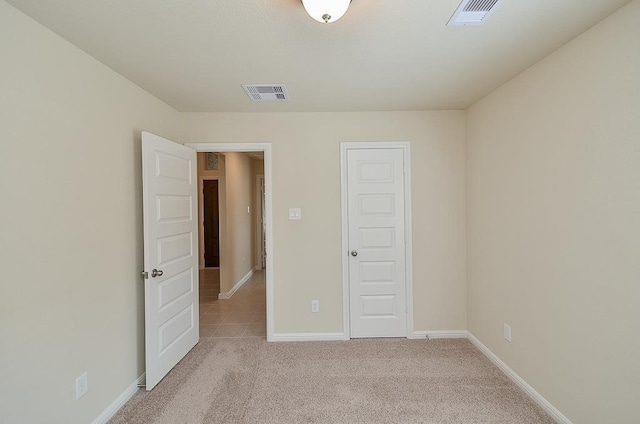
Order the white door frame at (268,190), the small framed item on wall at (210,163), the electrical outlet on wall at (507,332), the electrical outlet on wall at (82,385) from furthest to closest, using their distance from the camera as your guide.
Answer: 1. the small framed item on wall at (210,163)
2. the white door frame at (268,190)
3. the electrical outlet on wall at (507,332)
4. the electrical outlet on wall at (82,385)

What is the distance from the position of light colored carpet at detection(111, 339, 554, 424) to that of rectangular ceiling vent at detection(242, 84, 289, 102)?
2.50 meters

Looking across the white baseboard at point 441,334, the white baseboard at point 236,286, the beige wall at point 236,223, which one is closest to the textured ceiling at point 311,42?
the beige wall at point 236,223

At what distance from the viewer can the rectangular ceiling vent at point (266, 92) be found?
7.89ft

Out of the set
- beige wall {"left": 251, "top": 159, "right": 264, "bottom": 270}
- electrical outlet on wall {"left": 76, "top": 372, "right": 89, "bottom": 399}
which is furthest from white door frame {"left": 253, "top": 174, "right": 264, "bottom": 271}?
electrical outlet on wall {"left": 76, "top": 372, "right": 89, "bottom": 399}

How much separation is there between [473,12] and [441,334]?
2.95 meters

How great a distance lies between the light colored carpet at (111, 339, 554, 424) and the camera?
196 centimetres

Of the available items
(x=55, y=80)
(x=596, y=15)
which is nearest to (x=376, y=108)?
(x=596, y=15)

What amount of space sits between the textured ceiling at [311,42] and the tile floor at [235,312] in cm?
262

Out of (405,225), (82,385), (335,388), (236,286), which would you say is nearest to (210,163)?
(236,286)

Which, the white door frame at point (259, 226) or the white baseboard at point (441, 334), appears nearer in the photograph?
the white baseboard at point (441, 334)

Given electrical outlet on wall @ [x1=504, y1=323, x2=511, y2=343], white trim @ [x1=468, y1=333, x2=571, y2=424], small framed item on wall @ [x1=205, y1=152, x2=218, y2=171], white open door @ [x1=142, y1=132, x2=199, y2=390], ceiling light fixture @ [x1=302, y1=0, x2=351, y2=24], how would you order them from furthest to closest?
1. small framed item on wall @ [x1=205, y1=152, x2=218, y2=171]
2. electrical outlet on wall @ [x1=504, y1=323, x2=511, y2=343]
3. white open door @ [x1=142, y1=132, x2=199, y2=390]
4. white trim @ [x1=468, y1=333, x2=571, y2=424]
5. ceiling light fixture @ [x1=302, y1=0, x2=351, y2=24]

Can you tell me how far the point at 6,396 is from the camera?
1352mm

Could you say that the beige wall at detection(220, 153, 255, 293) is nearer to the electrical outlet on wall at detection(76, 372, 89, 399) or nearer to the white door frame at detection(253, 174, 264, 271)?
the white door frame at detection(253, 174, 264, 271)

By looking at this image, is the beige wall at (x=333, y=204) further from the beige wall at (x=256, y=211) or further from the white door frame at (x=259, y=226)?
the white door frame at (x=259, y=226)
